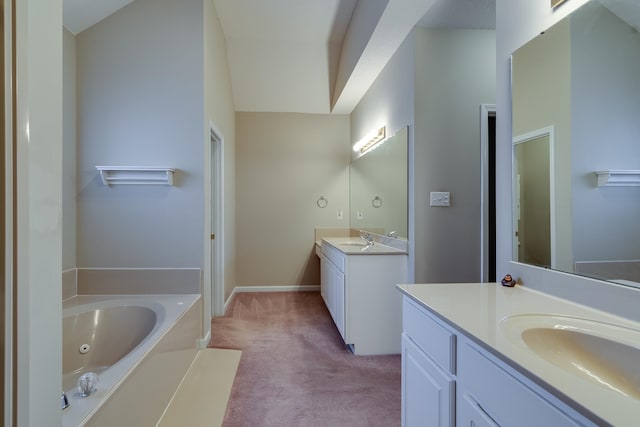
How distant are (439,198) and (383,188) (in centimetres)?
82

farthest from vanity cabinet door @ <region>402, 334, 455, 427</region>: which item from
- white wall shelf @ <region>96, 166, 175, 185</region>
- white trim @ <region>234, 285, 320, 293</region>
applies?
white trim @ <region>234, 285, 320, 293</region>

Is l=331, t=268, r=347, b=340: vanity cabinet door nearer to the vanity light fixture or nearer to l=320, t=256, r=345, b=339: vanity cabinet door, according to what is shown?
l=320, t=256, r=345, b=339: vanity cabinet door

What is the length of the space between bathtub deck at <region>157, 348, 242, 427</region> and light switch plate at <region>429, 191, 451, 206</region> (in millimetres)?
1912

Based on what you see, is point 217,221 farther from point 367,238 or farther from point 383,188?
point 383,188

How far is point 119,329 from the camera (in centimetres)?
220

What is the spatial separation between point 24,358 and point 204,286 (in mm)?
2046

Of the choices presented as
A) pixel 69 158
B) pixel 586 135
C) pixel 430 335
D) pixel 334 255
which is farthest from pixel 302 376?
pixel 69 158

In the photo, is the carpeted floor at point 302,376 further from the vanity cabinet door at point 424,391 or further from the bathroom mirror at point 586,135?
the bathroom mirror at point 586,135

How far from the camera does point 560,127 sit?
1.21 metres

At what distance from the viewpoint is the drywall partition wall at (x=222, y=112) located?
106 inches

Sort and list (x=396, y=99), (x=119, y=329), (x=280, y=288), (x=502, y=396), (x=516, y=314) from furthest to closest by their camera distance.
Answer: (x=280, y=288) → (x=396, y=99) → (x=119, y=329) → (x=516, y=314) → (x=502, y=396)

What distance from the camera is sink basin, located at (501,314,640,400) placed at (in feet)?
2.62

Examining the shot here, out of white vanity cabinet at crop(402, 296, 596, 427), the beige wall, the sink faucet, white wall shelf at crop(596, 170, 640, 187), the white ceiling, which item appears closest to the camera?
white vanity cabinet at crop(402, 296, 596, 427)

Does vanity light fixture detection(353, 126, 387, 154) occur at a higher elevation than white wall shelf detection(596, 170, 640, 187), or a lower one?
higher
